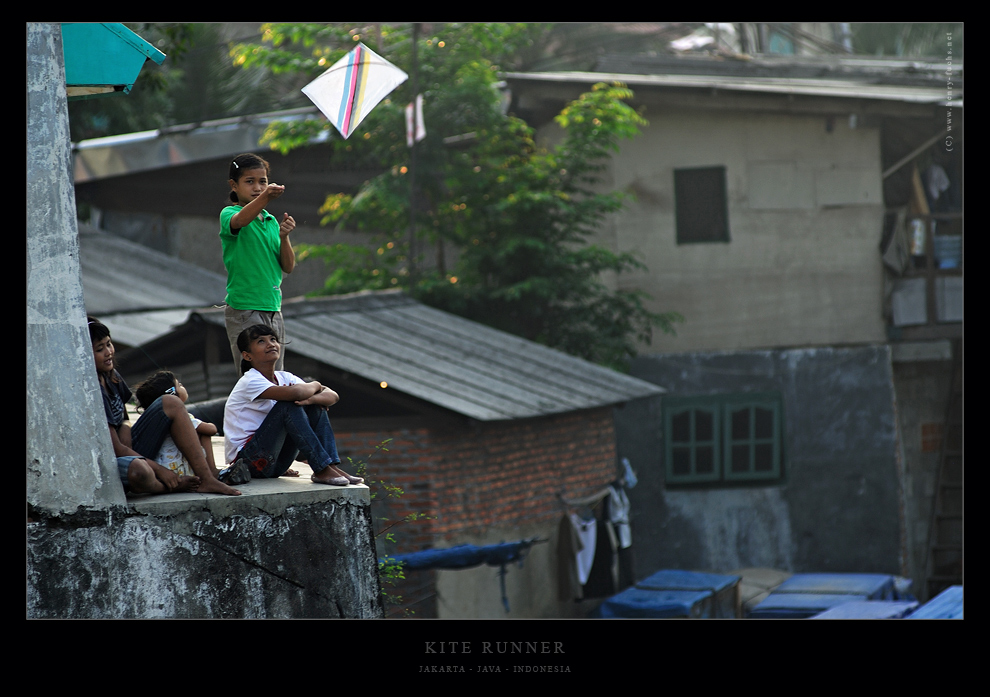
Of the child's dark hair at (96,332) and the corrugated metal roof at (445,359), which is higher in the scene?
the child's dark hair at (96,332)

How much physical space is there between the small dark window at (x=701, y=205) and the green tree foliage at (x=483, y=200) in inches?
31.4

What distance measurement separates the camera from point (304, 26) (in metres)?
12.2

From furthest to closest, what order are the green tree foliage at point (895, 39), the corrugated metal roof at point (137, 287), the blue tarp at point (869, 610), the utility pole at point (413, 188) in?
the green tree foliage at point (895, 39)
the utility pole at point (413, 188)
the corrugated metal roof at point (137, 287)
the blue tarp at point (869, 610)

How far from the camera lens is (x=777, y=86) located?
12023mm

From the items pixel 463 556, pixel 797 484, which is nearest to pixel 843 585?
pixel 797 484

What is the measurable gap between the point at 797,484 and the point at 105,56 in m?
9.28

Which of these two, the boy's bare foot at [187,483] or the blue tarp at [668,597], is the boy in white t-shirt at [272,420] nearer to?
the boy's bare foot at [187,483]

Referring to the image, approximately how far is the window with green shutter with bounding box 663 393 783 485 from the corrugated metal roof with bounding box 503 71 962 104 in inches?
135

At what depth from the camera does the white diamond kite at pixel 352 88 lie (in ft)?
17.6

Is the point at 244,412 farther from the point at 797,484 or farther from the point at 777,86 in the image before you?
the point at 777,86

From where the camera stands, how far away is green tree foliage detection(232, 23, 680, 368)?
38.1ft

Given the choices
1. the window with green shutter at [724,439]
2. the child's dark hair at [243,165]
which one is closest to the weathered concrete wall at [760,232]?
the window with green shutter at [724,439]

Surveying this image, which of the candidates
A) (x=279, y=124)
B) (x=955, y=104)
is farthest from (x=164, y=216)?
(x=955, y=104)
